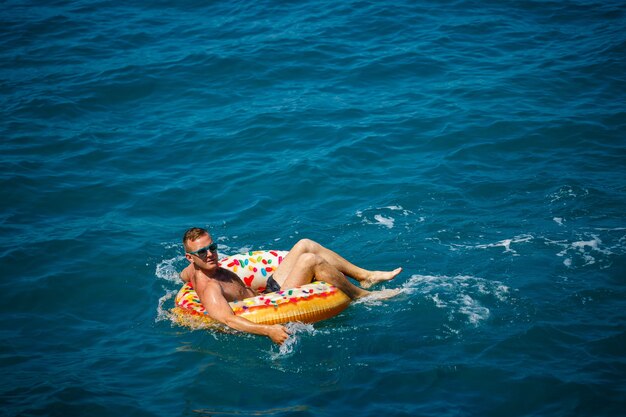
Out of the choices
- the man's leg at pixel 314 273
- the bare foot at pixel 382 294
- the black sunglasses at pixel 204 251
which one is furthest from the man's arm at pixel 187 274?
the bare foot at pixel 382 294

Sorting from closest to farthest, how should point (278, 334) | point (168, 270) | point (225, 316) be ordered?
point (278, 334), point (225, 316), point (168, 270)

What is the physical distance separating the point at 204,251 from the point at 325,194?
4.06m

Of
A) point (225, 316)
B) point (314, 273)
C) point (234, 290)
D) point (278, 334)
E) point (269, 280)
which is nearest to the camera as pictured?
point (278, 334)

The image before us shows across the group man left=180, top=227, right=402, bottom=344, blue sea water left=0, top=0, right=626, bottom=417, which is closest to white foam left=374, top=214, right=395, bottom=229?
blue sea water left=0, top=0, right=626, bottom=417

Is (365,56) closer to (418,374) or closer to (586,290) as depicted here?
(586,290)

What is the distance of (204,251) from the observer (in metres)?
7.85

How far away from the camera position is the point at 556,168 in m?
11.3

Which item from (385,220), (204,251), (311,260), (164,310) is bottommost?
(164,310)

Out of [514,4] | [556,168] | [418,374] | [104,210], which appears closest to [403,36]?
[514,4]

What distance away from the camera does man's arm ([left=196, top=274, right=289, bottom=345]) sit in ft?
24.5

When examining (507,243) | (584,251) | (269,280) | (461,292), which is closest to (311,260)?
(269,280)

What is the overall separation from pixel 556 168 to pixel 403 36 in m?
7.01

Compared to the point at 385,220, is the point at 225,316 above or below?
above

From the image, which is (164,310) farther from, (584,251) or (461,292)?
(584,251)
